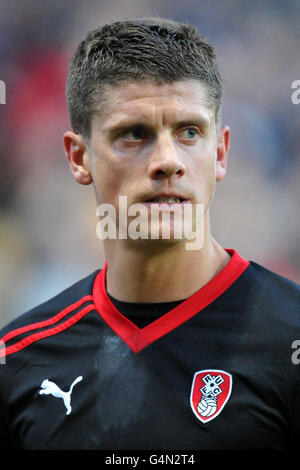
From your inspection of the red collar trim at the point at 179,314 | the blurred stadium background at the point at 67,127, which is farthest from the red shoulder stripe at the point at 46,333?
the blurred stadium background at the point at 67,127

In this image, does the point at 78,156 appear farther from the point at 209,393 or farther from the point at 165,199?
the point at 209,393

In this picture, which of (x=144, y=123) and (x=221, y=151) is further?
(x=221, y=151)

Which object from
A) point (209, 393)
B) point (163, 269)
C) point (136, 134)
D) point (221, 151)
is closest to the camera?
point (209, 393)

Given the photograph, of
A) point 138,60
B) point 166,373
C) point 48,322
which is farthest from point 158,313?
point 138,60

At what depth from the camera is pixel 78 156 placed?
7.79 feet

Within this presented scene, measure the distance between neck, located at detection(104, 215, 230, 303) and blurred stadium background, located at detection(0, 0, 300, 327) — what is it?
272 centimetres

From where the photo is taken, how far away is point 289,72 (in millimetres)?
5203

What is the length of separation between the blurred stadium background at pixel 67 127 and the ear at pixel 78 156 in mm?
2596

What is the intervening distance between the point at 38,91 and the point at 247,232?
6.66 ft

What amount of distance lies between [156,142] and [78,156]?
47 cm

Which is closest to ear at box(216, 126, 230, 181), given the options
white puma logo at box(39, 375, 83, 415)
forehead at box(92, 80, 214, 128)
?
forehead at box(92, 80, 214, 128)

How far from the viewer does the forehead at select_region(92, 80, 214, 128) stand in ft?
6.55

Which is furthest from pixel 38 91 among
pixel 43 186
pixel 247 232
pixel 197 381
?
pixel 197 381

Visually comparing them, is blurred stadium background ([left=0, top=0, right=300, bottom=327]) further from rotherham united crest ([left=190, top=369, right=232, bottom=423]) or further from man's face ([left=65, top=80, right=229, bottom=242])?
rotherham united crest ([left=190, top=369, right=232, bottom=423])
